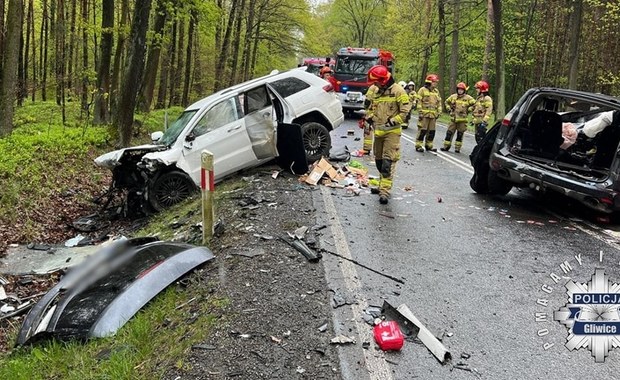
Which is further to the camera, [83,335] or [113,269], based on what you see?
[113,269]

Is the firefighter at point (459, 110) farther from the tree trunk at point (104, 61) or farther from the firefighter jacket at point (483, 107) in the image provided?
the tree trunk at point (104, 61)

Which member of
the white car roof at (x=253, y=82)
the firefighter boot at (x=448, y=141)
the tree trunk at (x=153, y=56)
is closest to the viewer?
the white car roof at (x=253, y=82)

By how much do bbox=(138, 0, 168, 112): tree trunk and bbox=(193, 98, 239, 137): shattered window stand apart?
6.91 metres

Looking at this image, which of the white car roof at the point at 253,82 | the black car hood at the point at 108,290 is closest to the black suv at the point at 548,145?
the white car roof at the point at 253,82

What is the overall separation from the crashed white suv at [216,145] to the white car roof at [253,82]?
2cm

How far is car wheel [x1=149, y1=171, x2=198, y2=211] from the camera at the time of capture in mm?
8312

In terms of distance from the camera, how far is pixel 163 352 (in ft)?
11.3

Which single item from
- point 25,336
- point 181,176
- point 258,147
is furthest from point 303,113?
point 25,336

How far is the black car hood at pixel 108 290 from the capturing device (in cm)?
407

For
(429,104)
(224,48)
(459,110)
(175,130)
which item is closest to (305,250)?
(175,130)

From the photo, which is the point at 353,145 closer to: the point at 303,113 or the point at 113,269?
the point at 303,113

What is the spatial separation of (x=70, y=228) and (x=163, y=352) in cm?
598

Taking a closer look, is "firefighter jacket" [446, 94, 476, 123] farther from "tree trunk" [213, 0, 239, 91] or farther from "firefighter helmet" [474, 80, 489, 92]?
"tree trunk" [213, 0, 239, 91]

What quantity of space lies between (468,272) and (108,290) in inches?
133
